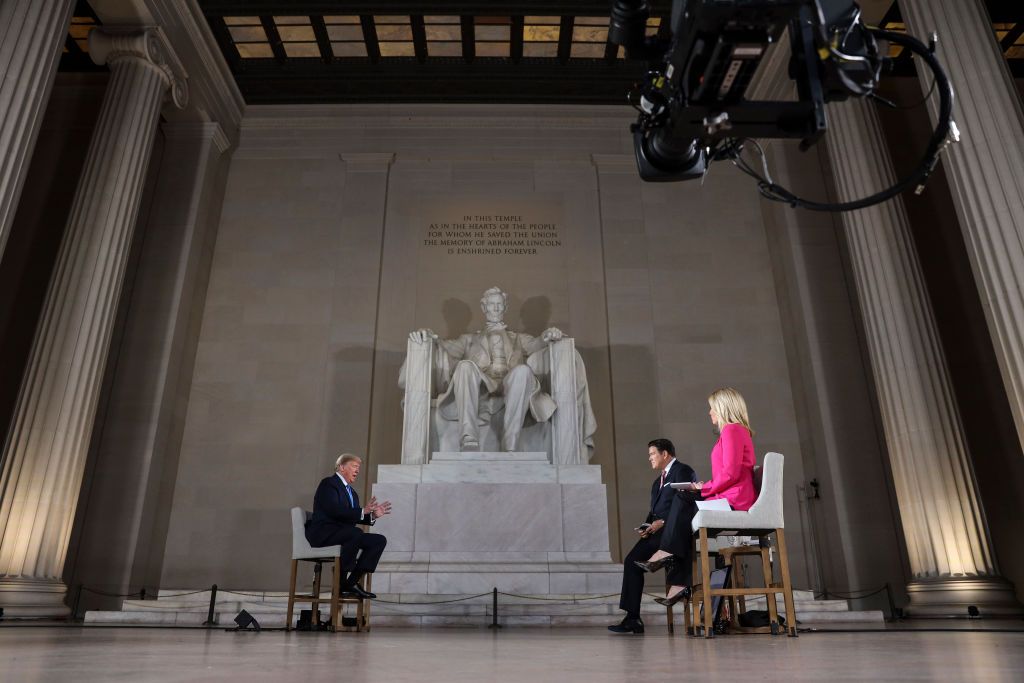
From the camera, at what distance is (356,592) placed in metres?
5.27

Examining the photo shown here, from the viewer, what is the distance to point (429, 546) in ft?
22.8

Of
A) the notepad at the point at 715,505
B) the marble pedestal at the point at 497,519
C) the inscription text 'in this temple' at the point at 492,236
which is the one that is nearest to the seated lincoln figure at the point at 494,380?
the marble pedestal at the point at 497,519

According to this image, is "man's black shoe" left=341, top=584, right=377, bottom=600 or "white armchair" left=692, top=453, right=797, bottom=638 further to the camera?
"man's black shoe" left=341, top=584, right=377, bottom=600

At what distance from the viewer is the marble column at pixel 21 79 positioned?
20.2 ft

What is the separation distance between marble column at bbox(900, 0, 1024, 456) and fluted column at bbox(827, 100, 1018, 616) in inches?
67.8

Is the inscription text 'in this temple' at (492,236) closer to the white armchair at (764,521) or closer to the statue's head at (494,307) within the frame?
the statue's head at (494,307)

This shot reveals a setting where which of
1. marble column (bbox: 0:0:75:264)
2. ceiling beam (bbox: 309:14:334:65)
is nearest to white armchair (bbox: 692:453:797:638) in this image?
marble column (bbox: 0:0:75:264)

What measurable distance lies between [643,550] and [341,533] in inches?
85.9

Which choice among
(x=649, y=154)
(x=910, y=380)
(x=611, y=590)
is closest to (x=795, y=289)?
(x=910, y=380)

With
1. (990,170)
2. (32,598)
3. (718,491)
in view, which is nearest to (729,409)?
(718,491)

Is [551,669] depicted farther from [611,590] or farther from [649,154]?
[611,590]

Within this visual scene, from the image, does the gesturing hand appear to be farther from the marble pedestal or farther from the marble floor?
the marble floor

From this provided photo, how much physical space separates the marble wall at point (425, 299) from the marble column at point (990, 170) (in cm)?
376

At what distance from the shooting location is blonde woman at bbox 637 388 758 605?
4426 millimetres
